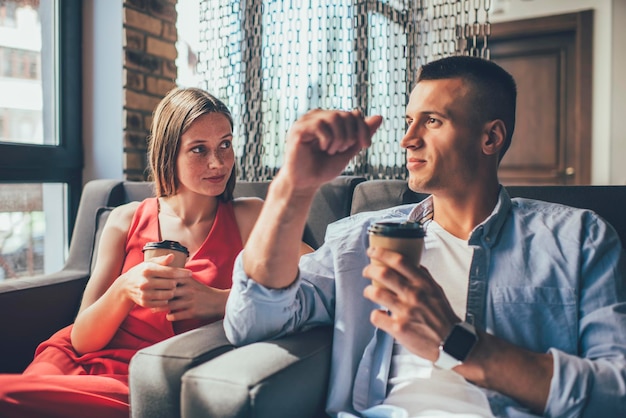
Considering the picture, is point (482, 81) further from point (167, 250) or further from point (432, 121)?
point (167, 250)

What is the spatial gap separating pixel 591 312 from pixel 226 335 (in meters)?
0.73

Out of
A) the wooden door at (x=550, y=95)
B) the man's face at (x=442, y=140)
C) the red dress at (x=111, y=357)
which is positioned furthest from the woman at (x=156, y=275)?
the wooden door at (x=550, y=95)

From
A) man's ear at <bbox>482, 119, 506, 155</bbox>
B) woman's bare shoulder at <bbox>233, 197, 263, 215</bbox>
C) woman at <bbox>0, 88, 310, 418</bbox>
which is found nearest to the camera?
woman at <bbox>0, 88, 310, 418</bbox>

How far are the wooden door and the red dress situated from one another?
140 inches

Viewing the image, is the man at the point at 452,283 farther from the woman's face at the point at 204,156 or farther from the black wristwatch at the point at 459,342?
the woman's face at the point at 204,156

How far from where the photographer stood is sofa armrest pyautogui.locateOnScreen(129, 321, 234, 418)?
1.00 m

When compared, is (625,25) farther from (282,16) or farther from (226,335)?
(226,335)

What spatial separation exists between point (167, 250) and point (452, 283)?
0.63m

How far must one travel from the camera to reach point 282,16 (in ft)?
7.72

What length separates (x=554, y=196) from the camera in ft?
4.88

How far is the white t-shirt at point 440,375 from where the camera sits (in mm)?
1046


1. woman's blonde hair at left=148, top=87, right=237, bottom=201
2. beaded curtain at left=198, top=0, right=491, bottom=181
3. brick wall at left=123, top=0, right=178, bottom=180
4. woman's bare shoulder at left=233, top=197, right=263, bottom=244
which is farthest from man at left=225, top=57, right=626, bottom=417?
brick wall at left=123, top=0, right=178, bottom=180

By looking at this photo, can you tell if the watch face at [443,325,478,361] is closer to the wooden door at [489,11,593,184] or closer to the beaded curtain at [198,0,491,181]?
the beaded curtain at [198,0,491,181]

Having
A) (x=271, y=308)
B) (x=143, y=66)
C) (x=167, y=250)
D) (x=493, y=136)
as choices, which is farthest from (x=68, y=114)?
(x=493, y=136)
